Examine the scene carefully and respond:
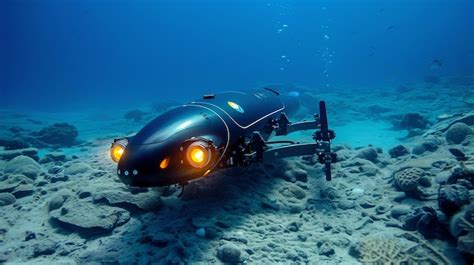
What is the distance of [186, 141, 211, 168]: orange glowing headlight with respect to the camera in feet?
13.1

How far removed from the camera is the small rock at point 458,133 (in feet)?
28.3

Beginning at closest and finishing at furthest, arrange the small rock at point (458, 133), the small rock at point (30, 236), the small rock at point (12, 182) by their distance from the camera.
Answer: the small rock at point (30, 236)
the small rock at point (12, 182)
the small rock at point (458, 133)

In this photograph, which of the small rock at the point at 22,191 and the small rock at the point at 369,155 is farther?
the small rock at the point at 369,155

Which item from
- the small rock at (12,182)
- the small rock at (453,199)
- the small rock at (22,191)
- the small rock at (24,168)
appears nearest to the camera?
the small rock at (453,199)

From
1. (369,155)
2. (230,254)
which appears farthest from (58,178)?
(369,155)

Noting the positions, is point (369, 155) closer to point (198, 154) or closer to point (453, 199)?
point (453, 199)

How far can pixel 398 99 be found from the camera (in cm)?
2377

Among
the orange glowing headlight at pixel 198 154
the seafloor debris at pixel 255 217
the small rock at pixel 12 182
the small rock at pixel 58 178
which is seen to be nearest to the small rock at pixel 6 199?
the seafloor debris at pixel 255 217

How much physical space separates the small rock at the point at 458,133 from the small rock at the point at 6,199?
1078cm

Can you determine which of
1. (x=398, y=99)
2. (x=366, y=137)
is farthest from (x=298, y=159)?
(x=398, y=99)

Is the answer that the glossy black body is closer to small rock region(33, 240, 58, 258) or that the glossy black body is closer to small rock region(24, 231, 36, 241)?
small rock region(33, 240, 58, 258)

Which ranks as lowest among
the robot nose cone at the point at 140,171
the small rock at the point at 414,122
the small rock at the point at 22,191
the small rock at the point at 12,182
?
the small rock at the point at 22,191

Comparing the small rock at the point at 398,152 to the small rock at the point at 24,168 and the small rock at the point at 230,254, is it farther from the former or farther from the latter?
the small rock at the point at 24,168

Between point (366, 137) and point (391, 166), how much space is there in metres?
6.37
